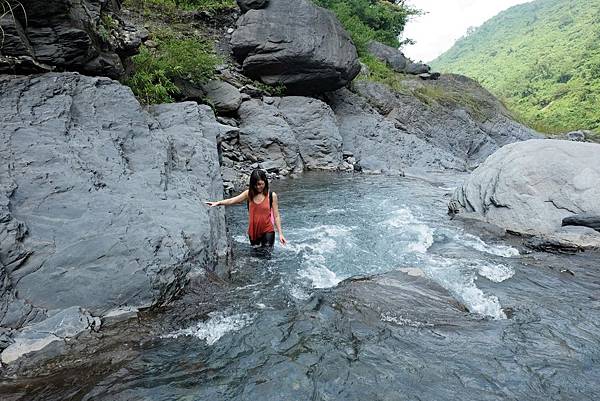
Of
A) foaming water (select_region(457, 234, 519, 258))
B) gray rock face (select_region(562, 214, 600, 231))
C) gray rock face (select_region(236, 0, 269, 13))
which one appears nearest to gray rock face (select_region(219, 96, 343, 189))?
gray rock face (select_region(236, 0, 269, 13))

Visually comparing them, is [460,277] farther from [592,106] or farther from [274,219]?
[592,106]

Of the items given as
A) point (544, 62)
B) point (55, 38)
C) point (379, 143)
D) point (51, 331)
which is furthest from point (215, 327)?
point (544, 62)

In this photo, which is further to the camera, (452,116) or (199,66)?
(452,116)

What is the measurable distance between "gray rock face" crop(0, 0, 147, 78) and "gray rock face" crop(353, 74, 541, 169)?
13.9m

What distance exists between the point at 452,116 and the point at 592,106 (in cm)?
2434

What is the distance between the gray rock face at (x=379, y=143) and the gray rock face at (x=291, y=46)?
80.1 inches

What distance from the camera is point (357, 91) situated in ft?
64.7

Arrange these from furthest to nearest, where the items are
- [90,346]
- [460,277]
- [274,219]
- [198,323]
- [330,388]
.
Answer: [274,219] → [460,277] → [198,323] → [90,346] → [330,388]

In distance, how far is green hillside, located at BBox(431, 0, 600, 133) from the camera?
124 ft

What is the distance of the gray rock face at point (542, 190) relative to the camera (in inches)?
286

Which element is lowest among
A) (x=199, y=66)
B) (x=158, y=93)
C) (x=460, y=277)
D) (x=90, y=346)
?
(x=460, y=277)

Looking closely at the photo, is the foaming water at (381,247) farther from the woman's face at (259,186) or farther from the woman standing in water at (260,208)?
the woman's face at (259,186)

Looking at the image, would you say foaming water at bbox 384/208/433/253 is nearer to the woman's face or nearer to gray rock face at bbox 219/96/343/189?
the woman's face

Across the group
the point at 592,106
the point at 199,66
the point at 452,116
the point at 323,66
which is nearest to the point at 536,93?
the point at 592,106
